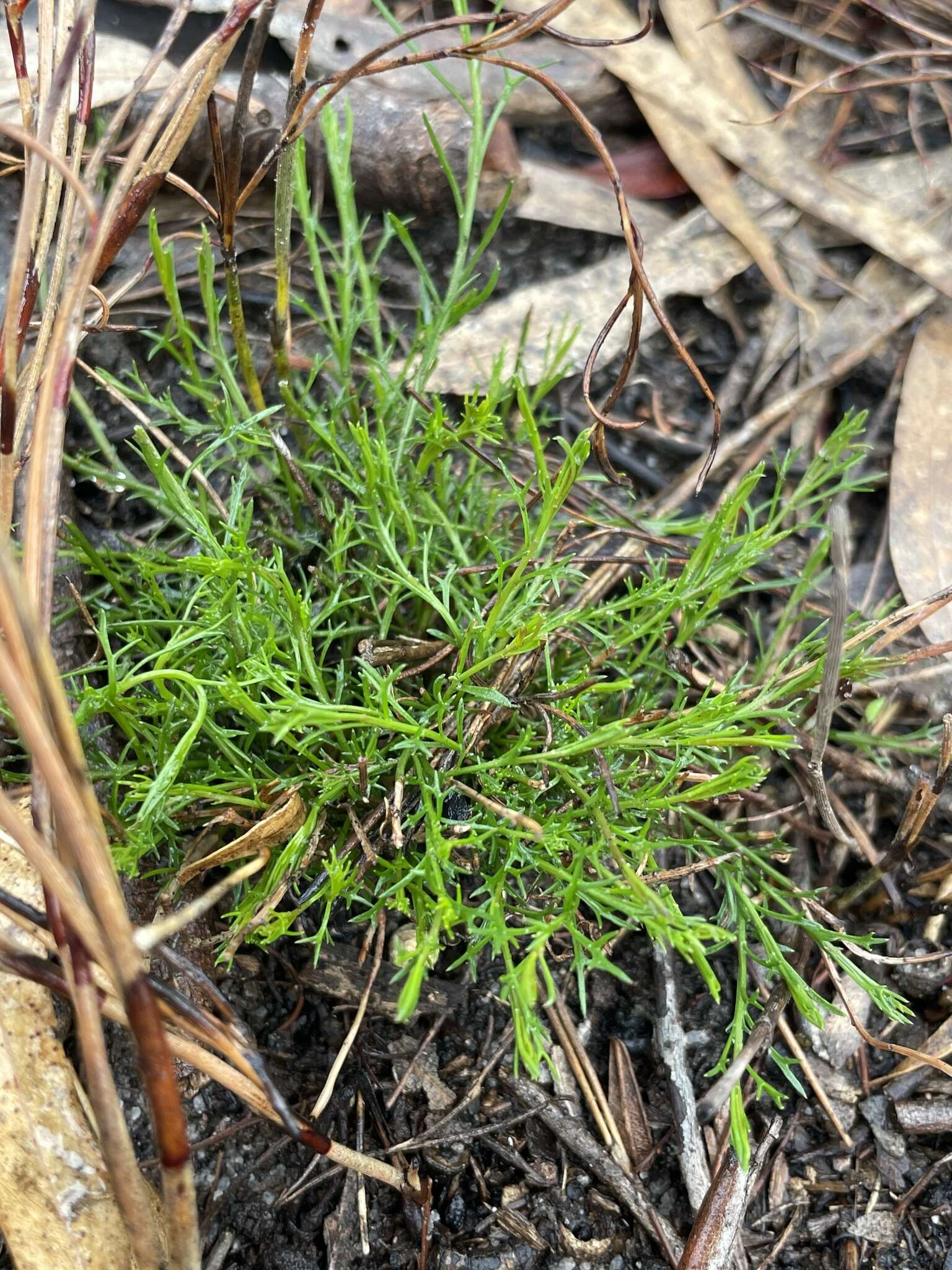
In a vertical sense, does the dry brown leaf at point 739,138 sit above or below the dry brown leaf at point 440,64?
below

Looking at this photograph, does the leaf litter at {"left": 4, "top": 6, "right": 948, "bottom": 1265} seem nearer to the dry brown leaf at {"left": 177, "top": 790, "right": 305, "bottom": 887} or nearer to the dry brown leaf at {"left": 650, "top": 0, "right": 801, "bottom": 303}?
the dry brown leaf at {"left": 177, "top": 790, "right": 305, "bottom": 887}

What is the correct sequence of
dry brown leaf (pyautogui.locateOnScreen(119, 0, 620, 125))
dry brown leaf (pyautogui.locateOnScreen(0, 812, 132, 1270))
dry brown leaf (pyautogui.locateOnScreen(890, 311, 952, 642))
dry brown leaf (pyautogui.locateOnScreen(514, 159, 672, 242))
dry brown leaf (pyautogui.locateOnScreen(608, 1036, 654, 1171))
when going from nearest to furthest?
dry brown leaf (pyautogui.locateOnScreen(0, 812, 132, 1270)) < dry brown leaf (pyautogui.locateOnScreen(608, 1036, 654, 1171)) < dry brown leaf (pyautogui.locateOnScreen(890, 311, 952, 642)) < dry brown leaf (pyautogui.locateOnScreen(119, 0, 620, 125)) < dry brown leaf (pyautogui.locateOnScreen(514, 159, 672, 242))

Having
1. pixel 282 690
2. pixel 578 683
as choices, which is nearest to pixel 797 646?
pixel 578 683

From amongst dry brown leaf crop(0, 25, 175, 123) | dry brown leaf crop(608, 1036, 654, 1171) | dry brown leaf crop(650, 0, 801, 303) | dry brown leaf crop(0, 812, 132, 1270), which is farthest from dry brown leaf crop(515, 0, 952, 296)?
dry brown leaf crop(0, 812, 132, 1270)

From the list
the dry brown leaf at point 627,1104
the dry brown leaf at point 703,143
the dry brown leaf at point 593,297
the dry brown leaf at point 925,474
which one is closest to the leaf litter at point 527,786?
the dry brown leaf at point 627,1104

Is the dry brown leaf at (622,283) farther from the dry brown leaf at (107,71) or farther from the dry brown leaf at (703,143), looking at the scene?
the dry brown leaf at (107,71)

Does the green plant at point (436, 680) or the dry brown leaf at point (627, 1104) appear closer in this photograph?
the green plant at point (436, 680)
